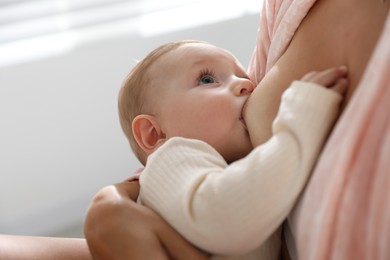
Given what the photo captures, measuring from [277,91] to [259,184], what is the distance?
8.9 inches

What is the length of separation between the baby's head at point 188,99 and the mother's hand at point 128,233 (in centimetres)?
14

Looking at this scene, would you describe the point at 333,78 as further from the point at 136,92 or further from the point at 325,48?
the point at 136,92

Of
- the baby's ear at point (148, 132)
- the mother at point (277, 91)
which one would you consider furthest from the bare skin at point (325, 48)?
the baby's ear at point (148, 132)

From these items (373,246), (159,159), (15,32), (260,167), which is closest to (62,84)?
(15,32)

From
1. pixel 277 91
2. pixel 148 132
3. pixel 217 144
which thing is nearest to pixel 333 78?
pixel 277 91

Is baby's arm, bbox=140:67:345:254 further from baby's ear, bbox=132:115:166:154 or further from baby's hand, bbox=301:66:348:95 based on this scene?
baby's ear, bbox=132:115:166:154

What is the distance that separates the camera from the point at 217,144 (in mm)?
1100

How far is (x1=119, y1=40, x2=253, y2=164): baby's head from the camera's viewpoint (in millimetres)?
1100

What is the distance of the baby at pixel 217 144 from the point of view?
888 mm

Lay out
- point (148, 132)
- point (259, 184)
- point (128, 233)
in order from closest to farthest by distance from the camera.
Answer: point (259, 184)
point (128, 233)
point (148, 132)

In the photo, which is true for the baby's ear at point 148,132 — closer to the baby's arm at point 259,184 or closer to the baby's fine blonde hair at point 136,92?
the baby's fine blonde hair at point 136,92

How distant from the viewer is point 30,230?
190cm

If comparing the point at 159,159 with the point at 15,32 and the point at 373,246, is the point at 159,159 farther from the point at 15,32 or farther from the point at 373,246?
the point at 15,32

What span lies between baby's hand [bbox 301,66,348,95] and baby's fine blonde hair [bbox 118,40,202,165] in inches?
12.8
